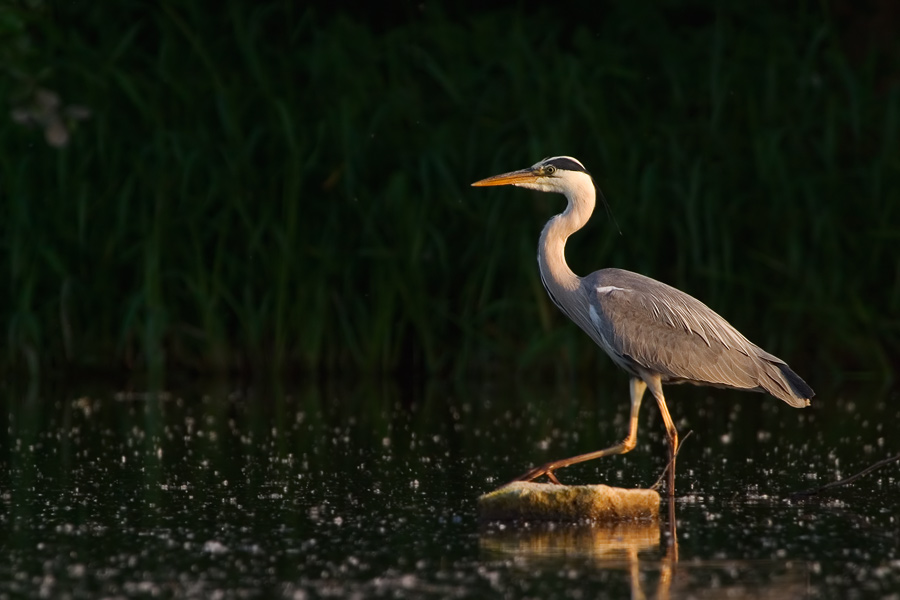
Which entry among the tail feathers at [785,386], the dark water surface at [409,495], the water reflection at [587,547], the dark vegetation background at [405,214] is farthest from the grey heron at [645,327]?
the dark vegetation background at [405,214]

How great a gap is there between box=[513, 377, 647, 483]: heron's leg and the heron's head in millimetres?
1045

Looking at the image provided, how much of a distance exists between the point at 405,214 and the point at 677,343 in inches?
168

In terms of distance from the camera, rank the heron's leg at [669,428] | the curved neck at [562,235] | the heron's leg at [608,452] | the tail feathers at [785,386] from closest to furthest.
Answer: the heron's leg at [608,452] → the heron's leg at [669,428] → the tail feathers at [785,386] → the curved neck at [562,235]

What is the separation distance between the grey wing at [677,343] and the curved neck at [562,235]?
0.56 ft

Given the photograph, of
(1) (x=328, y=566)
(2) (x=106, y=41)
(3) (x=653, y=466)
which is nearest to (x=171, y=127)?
(2) (x=106, y=41)

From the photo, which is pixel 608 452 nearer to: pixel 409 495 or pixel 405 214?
pixel 409 495

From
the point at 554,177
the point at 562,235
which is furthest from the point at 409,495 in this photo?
the point at 554,177

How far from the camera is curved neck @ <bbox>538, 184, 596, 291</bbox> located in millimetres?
7930

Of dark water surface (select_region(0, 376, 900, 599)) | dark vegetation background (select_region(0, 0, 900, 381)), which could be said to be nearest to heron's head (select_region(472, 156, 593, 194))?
dark water surface (select_region(0, 376, 900, 599))

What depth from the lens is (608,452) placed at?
710 cm

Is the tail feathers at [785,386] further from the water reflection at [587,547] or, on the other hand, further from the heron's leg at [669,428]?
the water reflection at [587,547]

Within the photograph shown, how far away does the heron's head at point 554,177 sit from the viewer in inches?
313

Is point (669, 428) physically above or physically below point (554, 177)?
below

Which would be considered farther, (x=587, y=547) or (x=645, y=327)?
(x=645, y=327)
